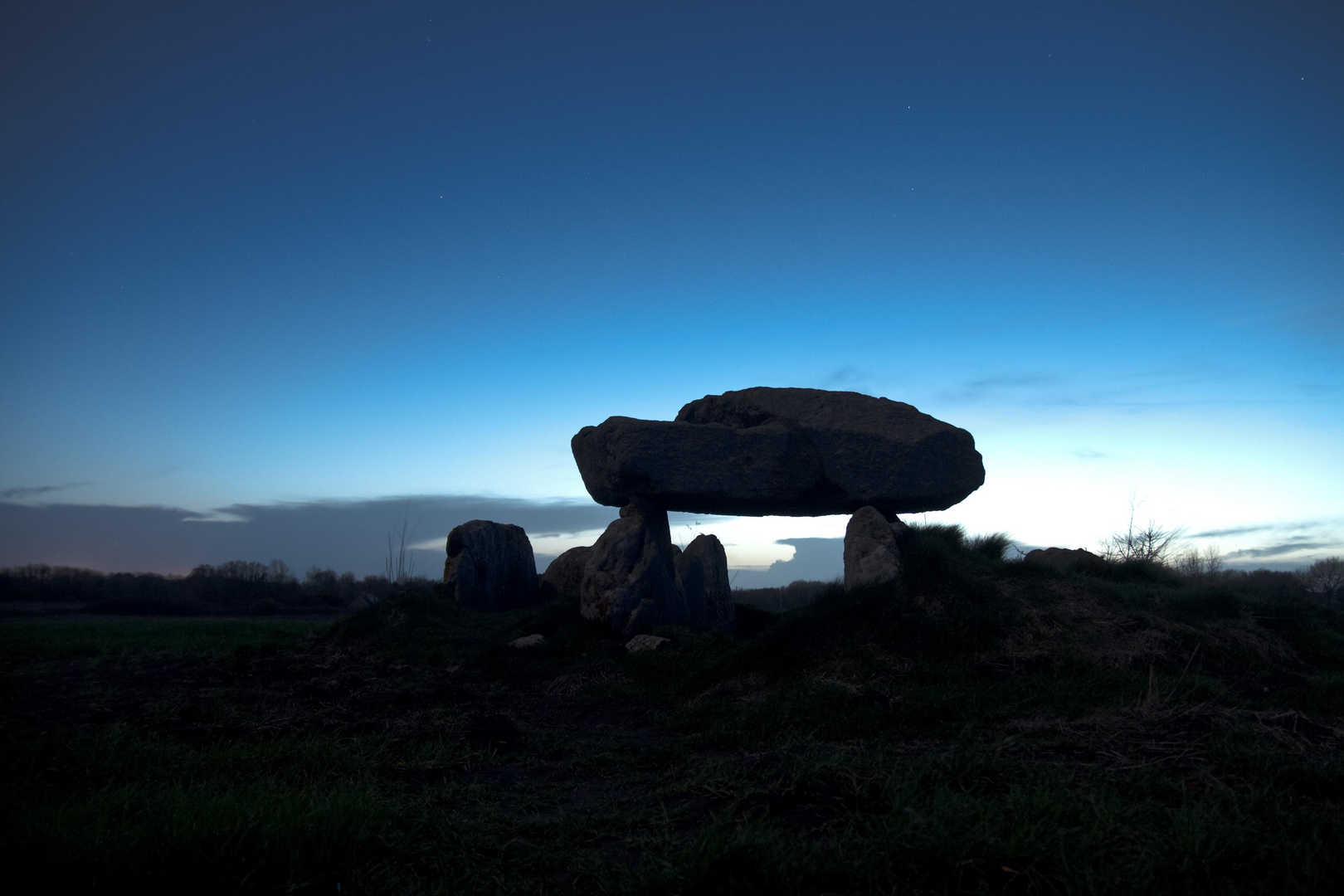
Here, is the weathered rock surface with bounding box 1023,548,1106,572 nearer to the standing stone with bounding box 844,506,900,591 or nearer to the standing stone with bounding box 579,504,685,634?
the standing stone with bounding box 844,506,900,591

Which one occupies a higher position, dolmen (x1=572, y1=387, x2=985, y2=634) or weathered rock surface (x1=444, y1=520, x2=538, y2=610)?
dolmen (x1=572, y1=387, x2=985, y2=634)

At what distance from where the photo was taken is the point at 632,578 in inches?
492

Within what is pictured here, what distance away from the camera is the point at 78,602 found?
24.6 metres

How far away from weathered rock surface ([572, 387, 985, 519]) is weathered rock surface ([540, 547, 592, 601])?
261 inches

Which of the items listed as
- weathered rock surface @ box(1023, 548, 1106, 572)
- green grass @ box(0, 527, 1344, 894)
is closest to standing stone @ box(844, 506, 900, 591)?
green grass @ box(0, 527, 1344, 894)

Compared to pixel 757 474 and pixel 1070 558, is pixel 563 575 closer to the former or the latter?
pixel 757 474

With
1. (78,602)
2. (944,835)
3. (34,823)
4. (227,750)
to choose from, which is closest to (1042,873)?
(944,835)

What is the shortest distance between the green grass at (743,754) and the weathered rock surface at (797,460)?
43.7 inches

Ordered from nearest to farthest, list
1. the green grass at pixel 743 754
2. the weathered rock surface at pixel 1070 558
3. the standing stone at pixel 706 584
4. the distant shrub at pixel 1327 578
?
the green grass at pixel 743 754 → the standing stone at pixel 706 584 → the weathered rock surface at pixel 1070 558 → the distant shrub at pixel 1327 578

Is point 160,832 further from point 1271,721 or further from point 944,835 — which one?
point 1271,721

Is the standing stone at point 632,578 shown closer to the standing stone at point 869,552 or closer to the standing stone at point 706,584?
the standing stone at point 706,584

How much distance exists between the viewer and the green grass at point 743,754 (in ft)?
11.5

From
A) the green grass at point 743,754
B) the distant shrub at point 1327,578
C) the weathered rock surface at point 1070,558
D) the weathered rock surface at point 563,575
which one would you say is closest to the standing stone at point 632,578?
the green grass at point 743,754

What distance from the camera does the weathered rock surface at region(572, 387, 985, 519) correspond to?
482 inches
